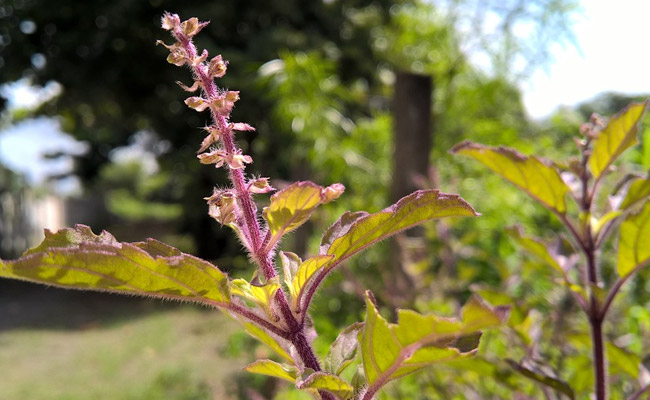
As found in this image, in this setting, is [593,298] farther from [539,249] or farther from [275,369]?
[275,369]

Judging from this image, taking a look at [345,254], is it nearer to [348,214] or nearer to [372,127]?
[348,214]

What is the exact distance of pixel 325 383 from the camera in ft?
1.04

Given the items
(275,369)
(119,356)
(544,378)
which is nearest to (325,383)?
(275,369)

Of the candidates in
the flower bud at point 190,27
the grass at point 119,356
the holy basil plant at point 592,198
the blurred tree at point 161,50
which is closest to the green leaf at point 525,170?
the holy basil plant at point 592,198

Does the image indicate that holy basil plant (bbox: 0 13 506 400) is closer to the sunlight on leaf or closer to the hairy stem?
the sunlight on leaf

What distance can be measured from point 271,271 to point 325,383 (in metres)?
0.08

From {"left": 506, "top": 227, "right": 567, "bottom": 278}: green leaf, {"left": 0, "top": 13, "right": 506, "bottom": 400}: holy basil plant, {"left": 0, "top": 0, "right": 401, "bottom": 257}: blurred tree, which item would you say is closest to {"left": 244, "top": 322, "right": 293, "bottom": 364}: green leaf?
{"left": 0, "top": 13, "right": 506, "bottom": 400}: holy basil plant

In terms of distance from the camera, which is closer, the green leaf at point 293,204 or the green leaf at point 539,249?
the green leaf at point 293,204

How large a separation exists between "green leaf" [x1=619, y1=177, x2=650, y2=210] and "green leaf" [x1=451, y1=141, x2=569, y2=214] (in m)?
0.06

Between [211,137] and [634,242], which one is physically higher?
[211,137]

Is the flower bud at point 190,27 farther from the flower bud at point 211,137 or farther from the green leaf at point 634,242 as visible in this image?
the green leaf at point 634,242

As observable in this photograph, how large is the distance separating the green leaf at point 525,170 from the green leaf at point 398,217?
177 mm

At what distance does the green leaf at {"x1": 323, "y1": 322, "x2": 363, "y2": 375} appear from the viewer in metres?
0.37

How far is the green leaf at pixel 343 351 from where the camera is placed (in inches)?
14.7
